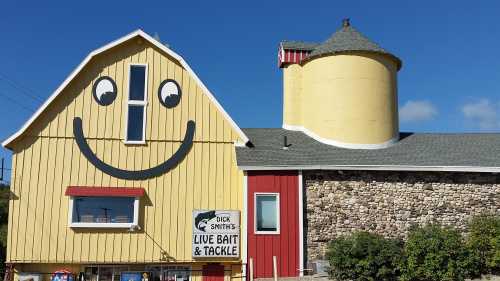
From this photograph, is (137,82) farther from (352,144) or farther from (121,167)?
(352,144)

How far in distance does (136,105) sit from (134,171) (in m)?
2.07

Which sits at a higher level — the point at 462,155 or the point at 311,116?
the point at 311,116

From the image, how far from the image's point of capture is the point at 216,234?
16.6 m

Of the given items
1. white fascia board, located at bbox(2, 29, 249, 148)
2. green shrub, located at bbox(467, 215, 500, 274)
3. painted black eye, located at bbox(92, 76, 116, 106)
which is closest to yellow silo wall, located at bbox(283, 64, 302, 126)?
white fascia board, located at bbox(2, 29, 249, 148)

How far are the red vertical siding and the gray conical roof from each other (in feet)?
18.2

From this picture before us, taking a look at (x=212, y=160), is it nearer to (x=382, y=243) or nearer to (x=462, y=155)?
(x=382, y=243)

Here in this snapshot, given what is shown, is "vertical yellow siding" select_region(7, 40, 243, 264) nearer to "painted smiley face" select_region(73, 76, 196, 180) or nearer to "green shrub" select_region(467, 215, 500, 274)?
"painted smiley face" select_region(73, 76, 196, 180)

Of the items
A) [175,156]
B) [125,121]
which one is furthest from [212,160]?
[125,121]

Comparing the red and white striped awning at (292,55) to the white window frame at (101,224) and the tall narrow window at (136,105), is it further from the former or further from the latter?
the white window frame at (101,224)

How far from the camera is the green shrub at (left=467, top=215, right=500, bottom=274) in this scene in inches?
620

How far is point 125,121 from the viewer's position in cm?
Answer: 1697

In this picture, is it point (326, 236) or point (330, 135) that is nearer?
point (326, 236)

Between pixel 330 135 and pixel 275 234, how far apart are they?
4.37 meters

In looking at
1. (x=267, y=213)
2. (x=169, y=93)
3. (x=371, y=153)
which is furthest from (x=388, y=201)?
(x=169, y=93)
